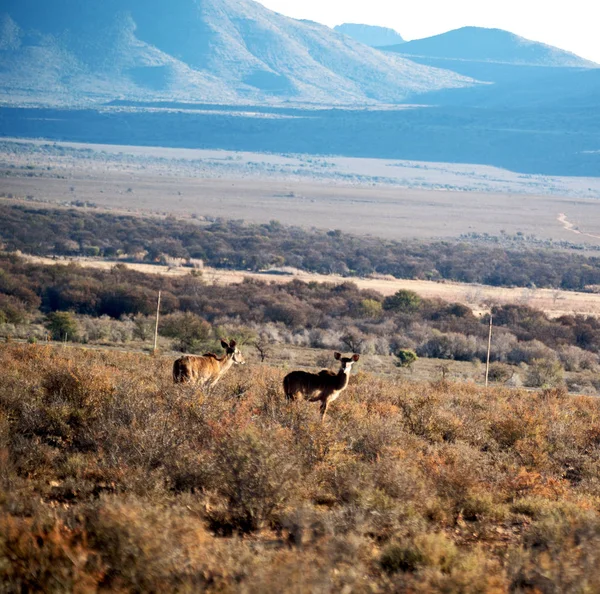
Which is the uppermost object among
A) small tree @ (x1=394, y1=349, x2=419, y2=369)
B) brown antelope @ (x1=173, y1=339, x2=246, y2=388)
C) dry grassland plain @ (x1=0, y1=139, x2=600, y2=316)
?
dry grassland plain @ (x1=0, y1=139, x2=600, y2=316)

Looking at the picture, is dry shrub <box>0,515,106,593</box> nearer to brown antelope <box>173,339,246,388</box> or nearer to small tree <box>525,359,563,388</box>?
brown antelope <box>173,339,246,388</box>

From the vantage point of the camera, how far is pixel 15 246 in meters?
63.3

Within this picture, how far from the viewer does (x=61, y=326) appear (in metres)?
29.9

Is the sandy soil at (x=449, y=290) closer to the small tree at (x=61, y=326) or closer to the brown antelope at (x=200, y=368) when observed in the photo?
the small tree at (x=61, y=326)

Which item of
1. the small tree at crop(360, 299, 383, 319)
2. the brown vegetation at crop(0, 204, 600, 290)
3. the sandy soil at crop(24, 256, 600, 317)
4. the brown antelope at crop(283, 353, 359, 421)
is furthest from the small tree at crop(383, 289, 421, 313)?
the brown antelope at crop(283, 353, 359, 421)

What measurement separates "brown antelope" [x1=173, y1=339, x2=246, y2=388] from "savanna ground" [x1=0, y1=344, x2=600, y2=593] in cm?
34

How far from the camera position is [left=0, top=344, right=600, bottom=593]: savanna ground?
5.86 meters

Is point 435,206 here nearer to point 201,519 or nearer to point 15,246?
point 15,246

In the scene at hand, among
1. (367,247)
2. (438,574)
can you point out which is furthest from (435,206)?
(438,574)

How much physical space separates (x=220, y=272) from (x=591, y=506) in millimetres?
50877

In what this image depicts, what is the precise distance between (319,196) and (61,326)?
358ft

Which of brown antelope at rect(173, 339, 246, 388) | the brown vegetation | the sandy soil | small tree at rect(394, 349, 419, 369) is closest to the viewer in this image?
brown antelope at rect(173, 339, 246, 388)

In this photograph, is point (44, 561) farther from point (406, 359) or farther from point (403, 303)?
point (403, 303)

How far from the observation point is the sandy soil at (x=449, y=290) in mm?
51969
